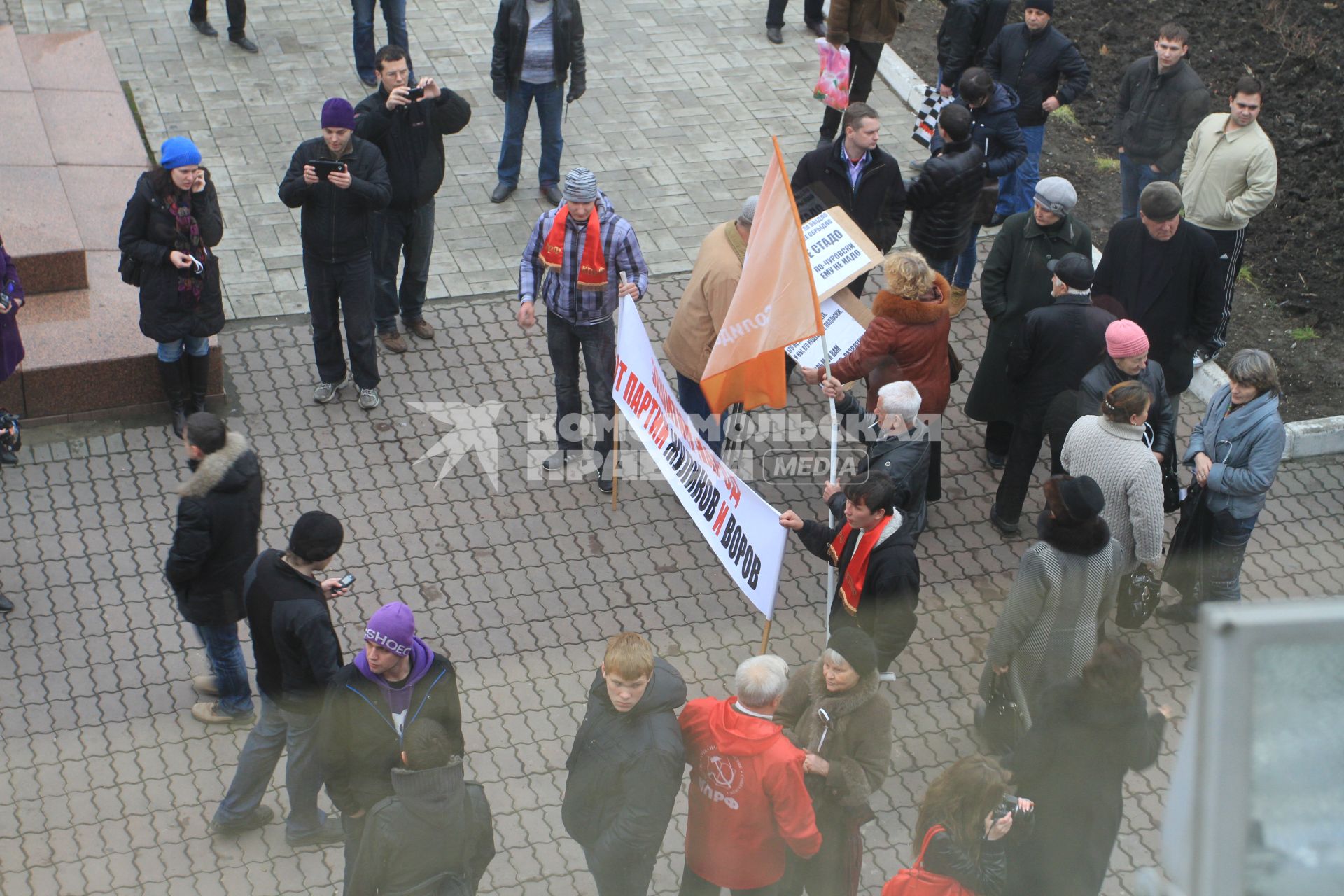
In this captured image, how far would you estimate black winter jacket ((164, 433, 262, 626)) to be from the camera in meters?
5.70

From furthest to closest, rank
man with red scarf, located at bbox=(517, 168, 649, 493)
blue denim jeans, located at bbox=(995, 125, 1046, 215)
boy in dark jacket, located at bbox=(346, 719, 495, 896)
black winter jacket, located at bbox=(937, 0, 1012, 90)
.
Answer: black winter jacket, located at bbox=(937, 0, 1012, 90) → blue denim jeans, located at bbox=(995, 125, 1046, 215) → man with red scarf, located at bbox=(517, 168, 649, 493) → boy in dark jacket, located at bbox=(346, 719, 495, 896)

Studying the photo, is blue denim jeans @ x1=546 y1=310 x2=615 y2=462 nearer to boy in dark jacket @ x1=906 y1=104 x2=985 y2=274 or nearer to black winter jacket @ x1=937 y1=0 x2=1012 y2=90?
boy in dark jacket @ x1=906 y1=104 x2=985 y2=274

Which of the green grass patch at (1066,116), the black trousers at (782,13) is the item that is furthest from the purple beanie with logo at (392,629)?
the black trousers at (782,13)

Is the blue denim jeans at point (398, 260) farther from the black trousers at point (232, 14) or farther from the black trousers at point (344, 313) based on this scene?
the black trousers at point (232, 14)

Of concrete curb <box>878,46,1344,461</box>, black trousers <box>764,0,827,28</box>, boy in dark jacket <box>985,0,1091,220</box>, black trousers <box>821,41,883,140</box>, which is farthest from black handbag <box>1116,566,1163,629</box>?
black trousers <box>764,0,827,28</box>

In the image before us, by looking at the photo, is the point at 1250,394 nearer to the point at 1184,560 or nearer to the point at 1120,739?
the point at 1184,560

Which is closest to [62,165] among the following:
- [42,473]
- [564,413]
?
[42,473]

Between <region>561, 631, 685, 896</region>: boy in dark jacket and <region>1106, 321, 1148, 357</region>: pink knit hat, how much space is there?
10.4ft

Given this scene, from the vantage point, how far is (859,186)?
8.76 meters

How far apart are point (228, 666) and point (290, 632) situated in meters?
1.15

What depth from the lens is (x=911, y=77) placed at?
12.4m

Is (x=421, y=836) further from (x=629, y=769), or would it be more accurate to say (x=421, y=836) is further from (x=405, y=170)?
(x=405, y=170)

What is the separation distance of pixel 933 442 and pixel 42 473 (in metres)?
5.02

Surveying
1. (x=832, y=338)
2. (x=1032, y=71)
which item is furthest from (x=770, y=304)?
(x=1032, y=71)
